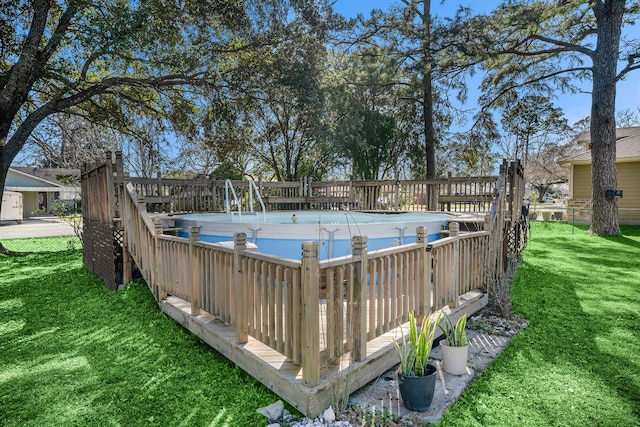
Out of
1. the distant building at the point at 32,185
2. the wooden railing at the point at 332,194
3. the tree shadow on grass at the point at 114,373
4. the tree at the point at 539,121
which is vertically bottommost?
the tree shadow on grass at the point at 114,373

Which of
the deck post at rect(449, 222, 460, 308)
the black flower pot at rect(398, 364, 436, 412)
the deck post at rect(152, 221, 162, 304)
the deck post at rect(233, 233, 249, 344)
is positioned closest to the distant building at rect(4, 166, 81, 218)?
the deck post at rect(152, 221, 162, 304)

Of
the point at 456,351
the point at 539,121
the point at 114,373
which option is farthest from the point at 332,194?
the point at 539,121

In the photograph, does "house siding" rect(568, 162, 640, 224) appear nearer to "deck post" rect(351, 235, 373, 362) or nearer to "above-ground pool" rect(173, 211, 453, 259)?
"above-ground pool" rect(173, 211, 453, 259)

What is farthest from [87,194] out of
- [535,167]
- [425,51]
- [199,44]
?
[535,167]

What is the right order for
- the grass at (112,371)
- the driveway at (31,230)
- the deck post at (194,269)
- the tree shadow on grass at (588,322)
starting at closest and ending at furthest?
the grass at (112,371) < the tree shadow on grass at (588,322) < the deck post at (194,269) < the driveway at (31,230)

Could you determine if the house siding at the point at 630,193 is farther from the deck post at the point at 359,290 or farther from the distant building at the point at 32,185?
the distant building at the point at 32,185

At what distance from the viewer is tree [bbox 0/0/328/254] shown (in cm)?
694

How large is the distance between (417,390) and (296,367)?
0.84m

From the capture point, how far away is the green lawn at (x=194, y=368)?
8.04ft

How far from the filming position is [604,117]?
1165 cm

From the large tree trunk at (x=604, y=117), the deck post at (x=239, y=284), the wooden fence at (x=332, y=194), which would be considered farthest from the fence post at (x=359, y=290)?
the large tree trunk at (x=604, y=117)

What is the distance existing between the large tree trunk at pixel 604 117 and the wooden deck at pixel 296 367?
39.0 ft

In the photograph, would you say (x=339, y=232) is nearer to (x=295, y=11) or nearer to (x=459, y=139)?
(x=295, y=11)

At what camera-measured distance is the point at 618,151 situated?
602 inches
